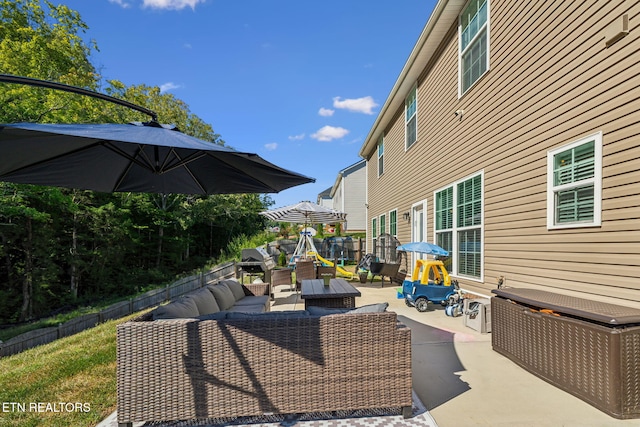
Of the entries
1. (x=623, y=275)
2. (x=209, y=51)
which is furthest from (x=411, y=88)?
(x=623, y=275)

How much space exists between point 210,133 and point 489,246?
2111 cm

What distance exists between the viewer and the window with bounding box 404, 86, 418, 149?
9.04 m

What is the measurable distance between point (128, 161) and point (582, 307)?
446 centimetres

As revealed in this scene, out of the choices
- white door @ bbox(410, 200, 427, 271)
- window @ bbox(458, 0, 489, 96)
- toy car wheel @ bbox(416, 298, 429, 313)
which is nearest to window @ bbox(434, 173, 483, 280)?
white door @ bbox(410, 200, 427, 271)

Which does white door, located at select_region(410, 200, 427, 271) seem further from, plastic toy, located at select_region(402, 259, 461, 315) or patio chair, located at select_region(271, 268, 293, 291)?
patio chair, located at select_region(271, 268, 293, 291)

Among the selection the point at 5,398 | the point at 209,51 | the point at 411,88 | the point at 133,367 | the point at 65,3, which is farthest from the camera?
the point at 65,3

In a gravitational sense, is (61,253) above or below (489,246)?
below

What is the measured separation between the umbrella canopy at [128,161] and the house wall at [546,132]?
9.66ft

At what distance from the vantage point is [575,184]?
3605 millimetres

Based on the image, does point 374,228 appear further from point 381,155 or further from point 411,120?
point 411,120

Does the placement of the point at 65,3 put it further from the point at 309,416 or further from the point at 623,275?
the point at 623,275

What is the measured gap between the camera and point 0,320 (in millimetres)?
10906

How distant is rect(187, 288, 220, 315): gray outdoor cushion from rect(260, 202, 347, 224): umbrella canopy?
5311mm

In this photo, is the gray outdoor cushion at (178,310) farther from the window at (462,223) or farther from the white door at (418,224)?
the white door at (418,224)
